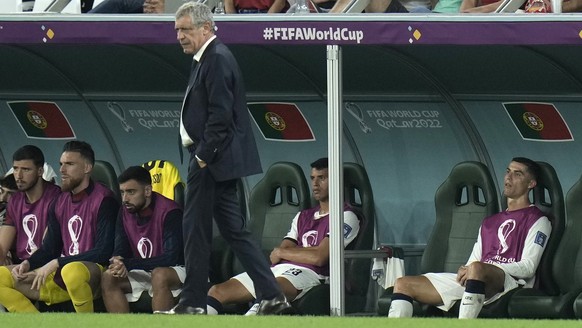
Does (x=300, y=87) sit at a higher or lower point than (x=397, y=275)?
higher

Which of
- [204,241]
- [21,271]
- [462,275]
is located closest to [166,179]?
[21,271]

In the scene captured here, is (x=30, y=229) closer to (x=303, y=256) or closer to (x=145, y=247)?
(x=145, y=247)

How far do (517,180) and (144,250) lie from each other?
2.74 m

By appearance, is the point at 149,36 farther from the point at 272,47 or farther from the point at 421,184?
the point at 421,184

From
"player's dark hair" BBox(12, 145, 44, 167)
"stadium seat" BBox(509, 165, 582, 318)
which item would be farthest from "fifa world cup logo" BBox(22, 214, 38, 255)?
"stadium seat" BBox(509, 165, 582, 318)

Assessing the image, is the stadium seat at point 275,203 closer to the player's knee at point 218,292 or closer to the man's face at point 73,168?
the player's knee at point 218,292

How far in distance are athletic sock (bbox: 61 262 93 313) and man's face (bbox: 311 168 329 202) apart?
5.78 ft

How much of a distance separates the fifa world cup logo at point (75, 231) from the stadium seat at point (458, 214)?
8.22 ft

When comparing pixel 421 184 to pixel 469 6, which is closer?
pixel 469 6

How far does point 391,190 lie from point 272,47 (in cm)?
147

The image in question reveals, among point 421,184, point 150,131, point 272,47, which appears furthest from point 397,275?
point 150,131

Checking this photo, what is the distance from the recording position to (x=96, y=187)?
12.6m

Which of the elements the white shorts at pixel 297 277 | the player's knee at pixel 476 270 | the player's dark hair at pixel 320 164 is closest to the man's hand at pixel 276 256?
the white shorts at pixel 297 277

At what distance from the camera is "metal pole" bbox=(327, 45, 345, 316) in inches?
444
